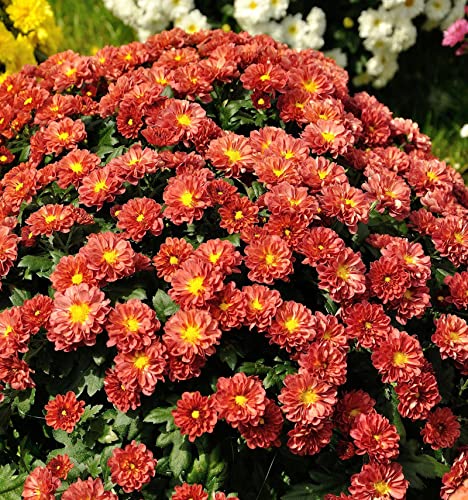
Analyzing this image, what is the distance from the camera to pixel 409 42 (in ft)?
15.3

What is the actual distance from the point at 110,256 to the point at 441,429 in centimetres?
103

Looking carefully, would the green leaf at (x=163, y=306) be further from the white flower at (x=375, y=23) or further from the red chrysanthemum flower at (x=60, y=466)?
the white flower at (x=375, y=23)

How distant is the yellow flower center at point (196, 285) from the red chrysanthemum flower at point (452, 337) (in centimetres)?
Answer: 70

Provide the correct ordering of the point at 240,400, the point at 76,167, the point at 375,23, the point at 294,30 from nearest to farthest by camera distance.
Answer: the point at 240,400
the point at 76,167
the point at 294,30
the point at 375,23

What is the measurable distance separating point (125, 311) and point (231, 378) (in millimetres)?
321

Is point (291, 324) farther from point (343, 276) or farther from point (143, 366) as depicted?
point (143, 366)

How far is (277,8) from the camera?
4.34 metres

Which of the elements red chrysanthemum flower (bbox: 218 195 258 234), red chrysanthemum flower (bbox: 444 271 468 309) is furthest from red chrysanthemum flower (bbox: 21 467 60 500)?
red chrysanthemum flower (bbox: 444 271 468 309)

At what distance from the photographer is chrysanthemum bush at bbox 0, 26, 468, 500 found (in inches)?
81.0

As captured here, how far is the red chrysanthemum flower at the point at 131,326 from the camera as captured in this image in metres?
2.04

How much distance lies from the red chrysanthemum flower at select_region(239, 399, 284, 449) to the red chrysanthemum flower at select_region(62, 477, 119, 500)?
386mm

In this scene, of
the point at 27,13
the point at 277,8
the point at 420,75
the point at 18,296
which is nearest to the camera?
the point at 18,296

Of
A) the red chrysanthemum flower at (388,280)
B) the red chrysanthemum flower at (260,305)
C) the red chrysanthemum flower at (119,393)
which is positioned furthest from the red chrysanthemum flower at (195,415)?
the red chrysanthemum flower at (388,280)

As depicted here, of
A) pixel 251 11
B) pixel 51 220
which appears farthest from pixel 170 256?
pixel 251 11
